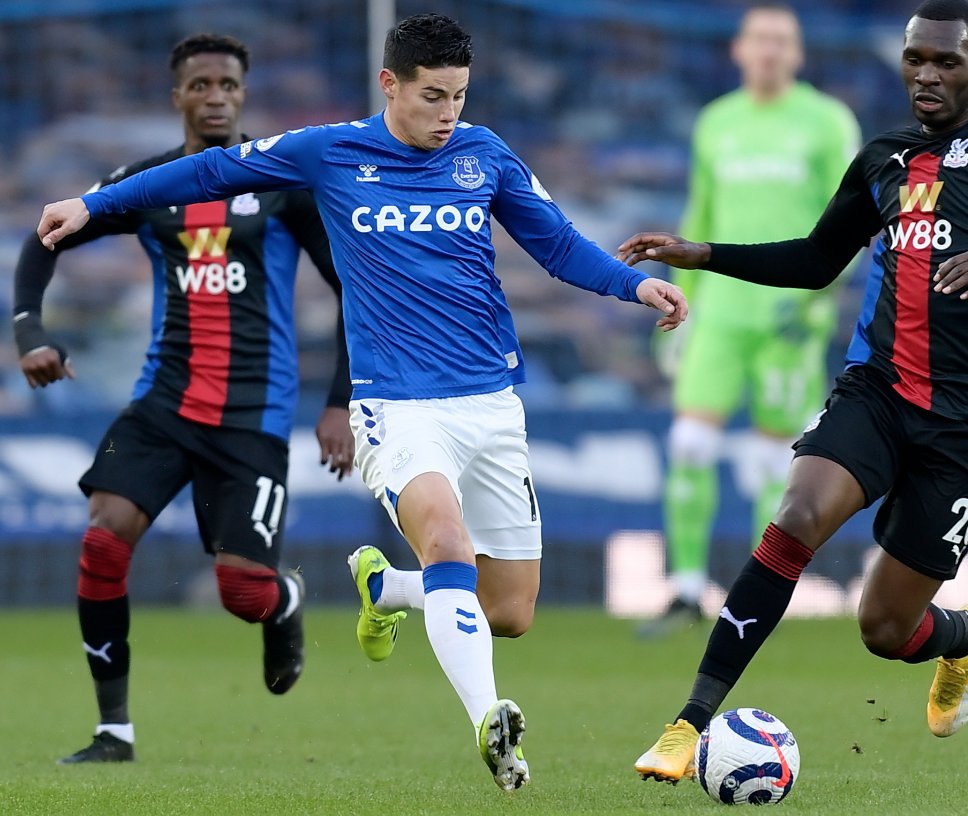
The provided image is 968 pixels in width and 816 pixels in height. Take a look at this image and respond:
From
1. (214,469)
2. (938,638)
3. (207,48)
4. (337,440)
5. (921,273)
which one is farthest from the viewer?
(207,48)

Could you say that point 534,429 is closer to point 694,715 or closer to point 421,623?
point 421,623

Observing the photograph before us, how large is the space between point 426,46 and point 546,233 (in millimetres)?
747

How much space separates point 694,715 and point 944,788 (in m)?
0.75

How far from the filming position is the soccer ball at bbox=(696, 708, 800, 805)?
509 cm

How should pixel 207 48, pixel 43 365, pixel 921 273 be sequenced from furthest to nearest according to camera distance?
pixel 207 48, pixel 43 365, pixel 921 273

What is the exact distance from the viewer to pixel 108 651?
21.9 feet

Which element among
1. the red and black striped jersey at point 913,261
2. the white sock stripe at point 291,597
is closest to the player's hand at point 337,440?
the white sock stripe at point 291,597

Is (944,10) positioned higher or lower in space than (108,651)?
higher

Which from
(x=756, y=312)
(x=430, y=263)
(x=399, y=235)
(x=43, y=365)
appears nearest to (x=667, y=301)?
(x=430, y=263)

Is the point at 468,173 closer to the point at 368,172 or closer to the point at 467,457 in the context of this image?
the point at 368,172

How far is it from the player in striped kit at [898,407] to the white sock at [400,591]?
104 centimetres

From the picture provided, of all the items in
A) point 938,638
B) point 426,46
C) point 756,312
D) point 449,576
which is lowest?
point 756,312

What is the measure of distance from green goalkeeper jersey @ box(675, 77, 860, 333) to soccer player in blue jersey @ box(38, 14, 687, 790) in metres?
5.36

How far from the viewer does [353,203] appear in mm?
5820
